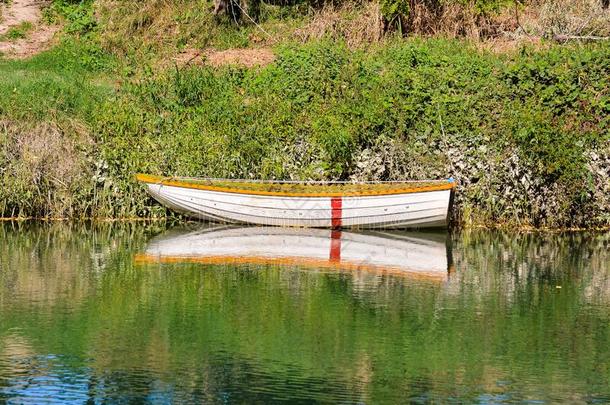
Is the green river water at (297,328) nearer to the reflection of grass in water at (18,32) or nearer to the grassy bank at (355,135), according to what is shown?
the grassy bank at (355,135)

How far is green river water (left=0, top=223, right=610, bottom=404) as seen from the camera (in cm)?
1309

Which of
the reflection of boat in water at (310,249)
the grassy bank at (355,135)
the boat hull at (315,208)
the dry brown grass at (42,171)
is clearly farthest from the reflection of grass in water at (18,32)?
the reflection of boat in water at (310,249)

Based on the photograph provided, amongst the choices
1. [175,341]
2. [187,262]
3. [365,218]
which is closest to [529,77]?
[365,218]

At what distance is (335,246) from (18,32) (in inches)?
536

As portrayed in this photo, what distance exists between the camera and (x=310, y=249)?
74.2ft

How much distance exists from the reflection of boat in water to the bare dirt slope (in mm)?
9515

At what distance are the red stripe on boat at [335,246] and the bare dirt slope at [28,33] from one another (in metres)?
11.1

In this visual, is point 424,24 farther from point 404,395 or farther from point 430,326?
→ point 404,395

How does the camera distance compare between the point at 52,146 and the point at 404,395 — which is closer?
the point at 404,395

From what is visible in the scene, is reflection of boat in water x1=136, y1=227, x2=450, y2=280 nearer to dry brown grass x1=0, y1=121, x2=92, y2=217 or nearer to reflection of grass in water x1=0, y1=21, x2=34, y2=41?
dry brown grass x1=0, y1=121, x2=92, y2=217

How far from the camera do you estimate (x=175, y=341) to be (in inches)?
591

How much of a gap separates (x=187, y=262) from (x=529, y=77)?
9459 mm

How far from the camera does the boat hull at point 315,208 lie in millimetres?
24828

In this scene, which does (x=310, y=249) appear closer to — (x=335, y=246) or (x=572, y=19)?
(x=335, y=246)
